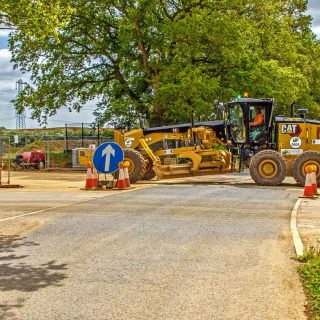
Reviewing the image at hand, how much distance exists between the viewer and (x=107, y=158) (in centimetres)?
1712

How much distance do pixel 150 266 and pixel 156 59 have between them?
26621mm

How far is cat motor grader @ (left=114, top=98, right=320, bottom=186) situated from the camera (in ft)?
64.5

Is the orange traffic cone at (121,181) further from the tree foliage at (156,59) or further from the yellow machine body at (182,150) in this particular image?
the tree foliage at (156,59)

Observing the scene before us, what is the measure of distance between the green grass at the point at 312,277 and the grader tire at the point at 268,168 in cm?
1154

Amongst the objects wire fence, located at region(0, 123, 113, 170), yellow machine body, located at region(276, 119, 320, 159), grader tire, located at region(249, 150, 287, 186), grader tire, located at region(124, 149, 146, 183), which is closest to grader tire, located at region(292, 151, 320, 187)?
grader tire, located at region(249, 150, 287, 186)

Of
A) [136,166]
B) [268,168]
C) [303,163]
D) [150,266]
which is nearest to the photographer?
[150,266]

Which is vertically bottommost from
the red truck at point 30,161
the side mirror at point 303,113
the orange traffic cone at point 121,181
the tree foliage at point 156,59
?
the orange traffic cone at point 121,181

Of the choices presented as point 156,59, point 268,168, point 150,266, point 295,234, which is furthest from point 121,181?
point 156,59

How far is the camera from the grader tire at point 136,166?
827 inches

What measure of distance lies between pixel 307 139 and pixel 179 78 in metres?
10.8

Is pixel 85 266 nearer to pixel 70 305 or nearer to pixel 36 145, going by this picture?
pixel 70 305

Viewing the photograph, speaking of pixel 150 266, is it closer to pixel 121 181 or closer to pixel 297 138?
pixel 121 181

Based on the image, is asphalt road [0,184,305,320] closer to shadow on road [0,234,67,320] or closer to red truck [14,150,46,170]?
shadow on road [0,234,67,320]

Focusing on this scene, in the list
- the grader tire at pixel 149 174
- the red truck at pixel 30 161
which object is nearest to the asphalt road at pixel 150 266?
the grader tire at pixel 149 174
